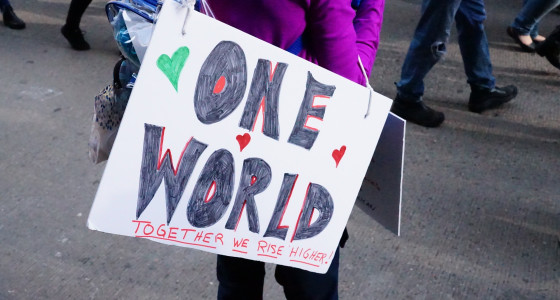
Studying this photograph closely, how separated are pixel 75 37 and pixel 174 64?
4.15 metres

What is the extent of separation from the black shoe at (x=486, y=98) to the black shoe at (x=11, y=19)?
355 centimetres

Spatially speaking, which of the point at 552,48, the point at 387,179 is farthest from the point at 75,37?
the point at 387,179

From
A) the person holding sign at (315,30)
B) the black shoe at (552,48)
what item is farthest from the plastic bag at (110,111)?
the black shoe at (552,48)

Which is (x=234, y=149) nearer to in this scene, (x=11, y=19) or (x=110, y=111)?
(x=110, y=111)

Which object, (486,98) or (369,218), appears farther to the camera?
(486,98)

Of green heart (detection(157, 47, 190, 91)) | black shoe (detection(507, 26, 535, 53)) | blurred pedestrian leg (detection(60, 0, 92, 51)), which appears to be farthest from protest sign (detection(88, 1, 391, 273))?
black shoe (detection(507, 26, 535, 53))

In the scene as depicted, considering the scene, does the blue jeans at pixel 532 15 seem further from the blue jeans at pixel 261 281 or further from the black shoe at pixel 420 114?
the blue jeans at pixel 261 281

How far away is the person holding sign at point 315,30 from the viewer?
1877mm

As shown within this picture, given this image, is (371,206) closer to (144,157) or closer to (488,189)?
(144,157)

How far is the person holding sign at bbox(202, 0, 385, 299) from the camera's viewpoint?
188 cm

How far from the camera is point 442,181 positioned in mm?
4188

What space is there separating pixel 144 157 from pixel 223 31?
0.35 meters

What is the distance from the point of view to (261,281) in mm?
2471

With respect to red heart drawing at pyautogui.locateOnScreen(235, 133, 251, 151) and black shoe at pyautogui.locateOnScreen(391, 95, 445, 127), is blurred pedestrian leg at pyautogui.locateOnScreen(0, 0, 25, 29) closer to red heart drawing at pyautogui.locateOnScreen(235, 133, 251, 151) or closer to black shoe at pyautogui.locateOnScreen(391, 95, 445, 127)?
black shoe at pyautogui.locateOnScreen(391, 95, 445, 127)
